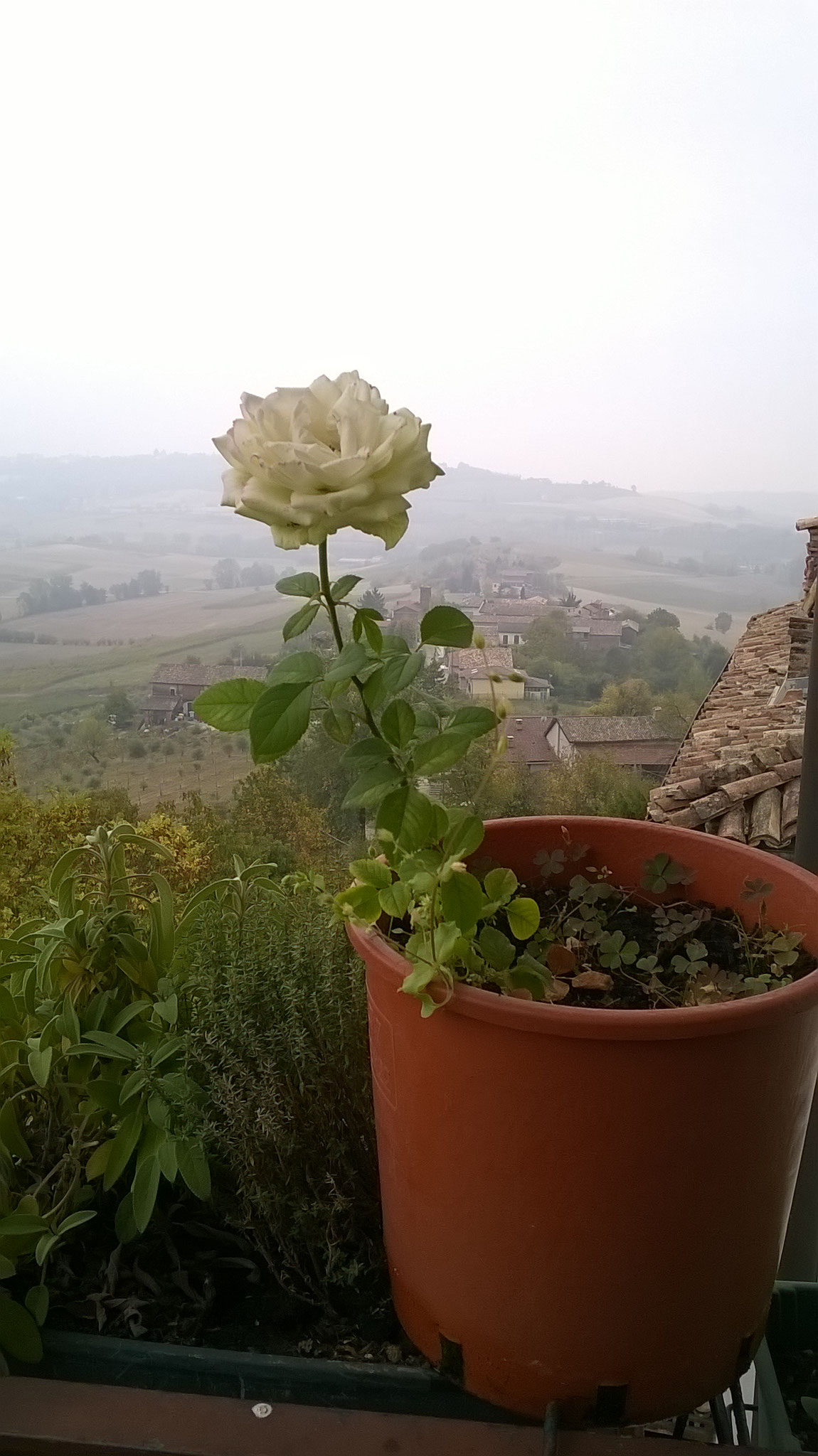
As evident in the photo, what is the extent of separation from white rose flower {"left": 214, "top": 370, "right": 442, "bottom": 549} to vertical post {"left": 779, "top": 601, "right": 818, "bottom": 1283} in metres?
0.59

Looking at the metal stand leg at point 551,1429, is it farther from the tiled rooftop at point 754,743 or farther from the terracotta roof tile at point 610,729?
the terracotta roof tile at point 610,729

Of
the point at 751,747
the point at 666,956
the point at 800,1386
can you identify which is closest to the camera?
the point at 666,956

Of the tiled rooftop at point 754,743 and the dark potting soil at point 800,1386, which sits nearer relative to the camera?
the dark potting soil at point 800,1386

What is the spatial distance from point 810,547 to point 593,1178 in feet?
3.26

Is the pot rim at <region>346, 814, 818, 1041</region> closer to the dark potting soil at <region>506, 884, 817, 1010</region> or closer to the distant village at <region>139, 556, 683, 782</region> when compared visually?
the dark potting soil at <region>506, 884, 817, 1010</region>

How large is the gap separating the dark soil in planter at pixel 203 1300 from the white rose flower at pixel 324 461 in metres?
0.71

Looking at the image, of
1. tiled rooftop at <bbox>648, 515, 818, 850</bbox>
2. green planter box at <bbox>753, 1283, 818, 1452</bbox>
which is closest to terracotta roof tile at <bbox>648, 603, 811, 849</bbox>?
tiled rooftop at <bbox>648, 515, 818, 850</bbox>

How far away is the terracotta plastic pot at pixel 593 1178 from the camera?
618mm

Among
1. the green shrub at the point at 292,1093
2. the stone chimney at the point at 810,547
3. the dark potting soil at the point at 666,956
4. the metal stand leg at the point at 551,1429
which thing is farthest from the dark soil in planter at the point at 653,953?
the stone chimney at the point at 810,547

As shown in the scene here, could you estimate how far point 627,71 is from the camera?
115 centimetres

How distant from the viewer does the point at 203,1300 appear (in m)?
0.85

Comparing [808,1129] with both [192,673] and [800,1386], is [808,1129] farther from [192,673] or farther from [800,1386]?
[192,673]

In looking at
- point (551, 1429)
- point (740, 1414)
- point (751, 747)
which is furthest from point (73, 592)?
point (740, 1414)

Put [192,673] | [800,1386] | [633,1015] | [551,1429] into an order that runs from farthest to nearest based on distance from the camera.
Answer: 1. [192,673]
2. [800,1386]
3. [551,1429]
4. [633,1015]
